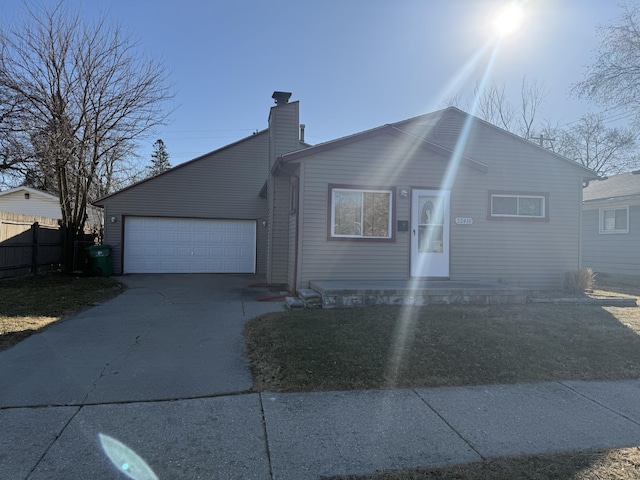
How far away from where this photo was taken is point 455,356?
508cm

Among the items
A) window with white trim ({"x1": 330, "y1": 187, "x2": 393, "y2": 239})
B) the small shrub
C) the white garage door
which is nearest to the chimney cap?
window with white trim ({"x1": 330, "y1": 187, "x2": 393, "y2": 239})

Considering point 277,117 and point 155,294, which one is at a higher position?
point 277,117

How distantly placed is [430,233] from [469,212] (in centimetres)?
108

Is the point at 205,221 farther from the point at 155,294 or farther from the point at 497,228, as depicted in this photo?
the point at 497,228

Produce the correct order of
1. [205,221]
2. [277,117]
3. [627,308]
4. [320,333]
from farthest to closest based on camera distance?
[205,221] → [277,117] → [627,308] → [320,333]

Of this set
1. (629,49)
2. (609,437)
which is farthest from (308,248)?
(629,49)

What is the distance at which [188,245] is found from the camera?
15383 mm

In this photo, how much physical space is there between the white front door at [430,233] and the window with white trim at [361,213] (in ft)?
1.99

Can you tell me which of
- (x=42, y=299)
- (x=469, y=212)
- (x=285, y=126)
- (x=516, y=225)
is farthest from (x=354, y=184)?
(x=42, y=299)

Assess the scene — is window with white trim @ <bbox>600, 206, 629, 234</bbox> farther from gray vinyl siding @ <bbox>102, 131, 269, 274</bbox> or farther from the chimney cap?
gray vinyl siding @ <bbox>102, 131, 269, 274</bbox>

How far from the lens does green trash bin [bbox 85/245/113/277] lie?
548 inches

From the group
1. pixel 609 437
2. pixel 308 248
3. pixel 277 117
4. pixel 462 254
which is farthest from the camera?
pixel 277 117

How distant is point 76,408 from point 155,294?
6846 mm

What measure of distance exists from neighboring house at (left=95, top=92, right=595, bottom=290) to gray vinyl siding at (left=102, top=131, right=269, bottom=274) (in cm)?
378
